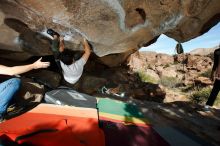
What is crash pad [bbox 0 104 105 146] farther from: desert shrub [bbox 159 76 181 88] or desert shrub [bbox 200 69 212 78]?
desert shrub [bbox 200 69 212 78]

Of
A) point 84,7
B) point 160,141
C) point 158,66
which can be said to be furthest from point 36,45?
point 158,66

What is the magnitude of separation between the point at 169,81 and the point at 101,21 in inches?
526

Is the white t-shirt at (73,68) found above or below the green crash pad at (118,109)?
above

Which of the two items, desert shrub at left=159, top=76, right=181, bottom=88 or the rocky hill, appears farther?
desert shrub at left=159, top=76, right=181, bottom=88

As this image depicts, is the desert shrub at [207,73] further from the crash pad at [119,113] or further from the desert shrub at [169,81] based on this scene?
the crash pad at [119,113]

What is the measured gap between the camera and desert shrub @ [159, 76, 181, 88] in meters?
17.2

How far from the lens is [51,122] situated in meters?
3.72

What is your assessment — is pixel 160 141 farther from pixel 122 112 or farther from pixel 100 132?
pixel 122 112

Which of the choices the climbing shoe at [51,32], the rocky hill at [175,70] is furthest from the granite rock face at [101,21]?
the rocky hill at [175,70]

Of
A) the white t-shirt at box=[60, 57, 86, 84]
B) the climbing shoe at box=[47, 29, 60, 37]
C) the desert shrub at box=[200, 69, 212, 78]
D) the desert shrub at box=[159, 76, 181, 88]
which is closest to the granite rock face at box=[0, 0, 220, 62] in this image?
the climbing shoe at box=[47, 29, 60, 37]

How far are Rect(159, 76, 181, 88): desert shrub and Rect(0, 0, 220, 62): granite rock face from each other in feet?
34.9

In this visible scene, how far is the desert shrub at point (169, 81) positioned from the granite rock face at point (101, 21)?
34.9ft

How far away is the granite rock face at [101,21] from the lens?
463 cm

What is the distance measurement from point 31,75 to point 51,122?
426 centimetres
